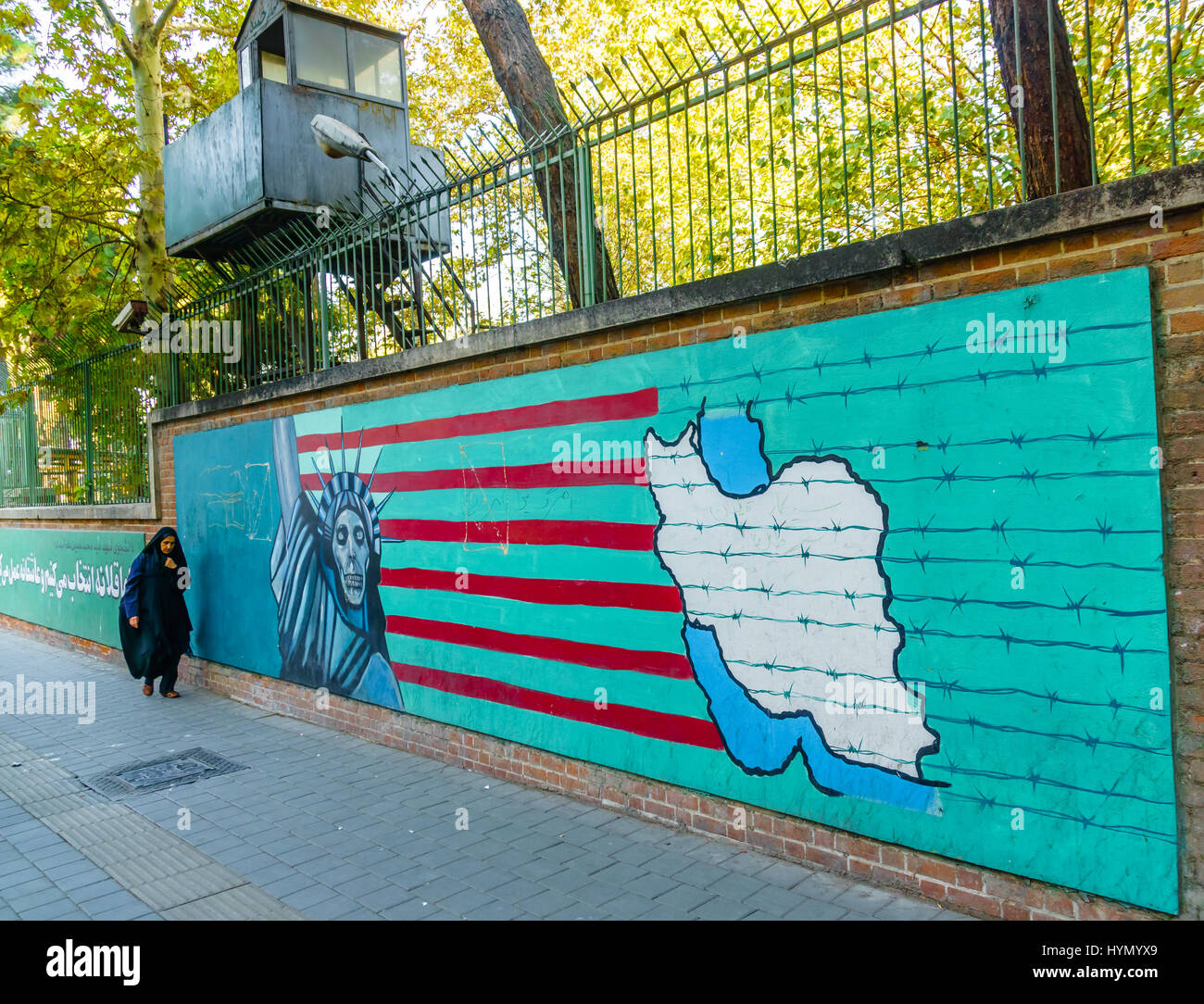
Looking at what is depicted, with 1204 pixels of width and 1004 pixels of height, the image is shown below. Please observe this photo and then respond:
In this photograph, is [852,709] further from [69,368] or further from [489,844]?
[69,368]

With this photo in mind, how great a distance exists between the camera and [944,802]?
3.69 m

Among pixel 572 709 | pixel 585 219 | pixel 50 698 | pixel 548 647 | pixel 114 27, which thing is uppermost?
pixel 114 27

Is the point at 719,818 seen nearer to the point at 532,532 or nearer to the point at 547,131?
the point at 532,532

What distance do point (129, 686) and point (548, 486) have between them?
661cm

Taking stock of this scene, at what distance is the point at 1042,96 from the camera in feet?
15.1

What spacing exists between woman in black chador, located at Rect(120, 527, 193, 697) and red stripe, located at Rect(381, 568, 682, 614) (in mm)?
3293

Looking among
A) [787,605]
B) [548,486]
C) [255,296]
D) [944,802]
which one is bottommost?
[944,802]

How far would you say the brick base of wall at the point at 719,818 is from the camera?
3.47 meters

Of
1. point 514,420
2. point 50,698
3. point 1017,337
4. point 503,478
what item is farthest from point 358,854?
point 50,698

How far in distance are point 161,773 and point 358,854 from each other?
2532mm

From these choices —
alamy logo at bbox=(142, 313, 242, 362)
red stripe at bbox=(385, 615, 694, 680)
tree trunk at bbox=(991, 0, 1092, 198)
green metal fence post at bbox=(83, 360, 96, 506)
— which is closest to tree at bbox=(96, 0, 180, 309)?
alamy logo at bbox=(142, 313, 242, 362)

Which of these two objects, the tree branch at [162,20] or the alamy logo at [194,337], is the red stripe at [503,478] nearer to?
the alamy logo at [194,337]

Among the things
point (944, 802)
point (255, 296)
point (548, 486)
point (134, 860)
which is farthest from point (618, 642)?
point (255, 296)

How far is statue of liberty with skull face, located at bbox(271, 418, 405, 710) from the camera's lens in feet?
23.0
